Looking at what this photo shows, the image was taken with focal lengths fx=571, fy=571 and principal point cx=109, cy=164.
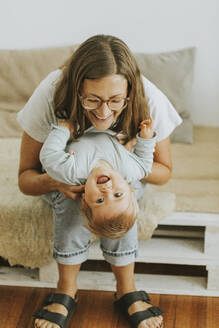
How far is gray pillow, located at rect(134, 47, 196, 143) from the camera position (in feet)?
7.00

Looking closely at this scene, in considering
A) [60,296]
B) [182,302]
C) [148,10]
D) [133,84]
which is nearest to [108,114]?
A: [133,84]

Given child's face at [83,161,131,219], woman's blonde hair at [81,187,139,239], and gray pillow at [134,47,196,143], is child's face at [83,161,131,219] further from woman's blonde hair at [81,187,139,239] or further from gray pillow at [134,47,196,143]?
gray pillow at [134,47,196,143]

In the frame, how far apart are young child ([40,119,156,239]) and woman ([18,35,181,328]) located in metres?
0.04

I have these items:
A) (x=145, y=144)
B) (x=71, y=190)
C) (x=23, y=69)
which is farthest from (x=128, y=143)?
(x=23, y=69)

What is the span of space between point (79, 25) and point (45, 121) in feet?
2.44

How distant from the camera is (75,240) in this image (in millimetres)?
1662

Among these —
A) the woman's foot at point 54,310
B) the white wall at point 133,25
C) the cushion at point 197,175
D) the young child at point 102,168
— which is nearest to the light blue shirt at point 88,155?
the young child at point 102,168

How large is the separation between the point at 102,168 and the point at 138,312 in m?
0.50

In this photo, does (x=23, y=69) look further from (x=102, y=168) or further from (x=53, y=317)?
(x=53, y=317)

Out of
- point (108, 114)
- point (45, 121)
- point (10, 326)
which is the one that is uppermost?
point (108, 114)

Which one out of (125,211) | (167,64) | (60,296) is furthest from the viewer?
(167,64)

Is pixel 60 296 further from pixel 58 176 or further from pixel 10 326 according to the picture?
pixel 58 176

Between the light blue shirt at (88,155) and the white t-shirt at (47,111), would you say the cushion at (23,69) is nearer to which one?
the white t-shirt at (47,111)

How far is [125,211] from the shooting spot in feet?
4.76
